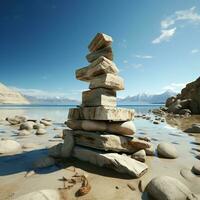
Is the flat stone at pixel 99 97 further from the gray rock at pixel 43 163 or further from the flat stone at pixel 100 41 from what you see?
the gray rock at pixel 43 163

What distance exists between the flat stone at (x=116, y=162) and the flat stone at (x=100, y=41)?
4.01 meters

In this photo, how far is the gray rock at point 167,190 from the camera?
130 inches

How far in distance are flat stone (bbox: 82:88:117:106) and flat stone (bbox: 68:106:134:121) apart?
0.27m

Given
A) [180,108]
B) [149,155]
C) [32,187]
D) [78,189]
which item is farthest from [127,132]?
[180,108]

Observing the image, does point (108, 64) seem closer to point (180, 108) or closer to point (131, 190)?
point (131, 190)

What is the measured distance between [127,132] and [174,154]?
203 centimetres

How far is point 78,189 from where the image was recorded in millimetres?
3713

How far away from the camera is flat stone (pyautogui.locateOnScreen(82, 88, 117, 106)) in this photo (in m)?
5.79

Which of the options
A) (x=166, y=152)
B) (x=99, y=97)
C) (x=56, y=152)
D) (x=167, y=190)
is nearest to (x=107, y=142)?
(x=99, y=97)

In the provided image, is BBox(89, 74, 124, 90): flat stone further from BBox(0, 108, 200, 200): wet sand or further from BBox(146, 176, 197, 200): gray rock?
BBox(146, 176, 197, 200): gray rock

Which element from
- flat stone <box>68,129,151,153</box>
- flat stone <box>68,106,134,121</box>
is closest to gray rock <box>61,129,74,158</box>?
flat stone <box>68,129,151,153</box>

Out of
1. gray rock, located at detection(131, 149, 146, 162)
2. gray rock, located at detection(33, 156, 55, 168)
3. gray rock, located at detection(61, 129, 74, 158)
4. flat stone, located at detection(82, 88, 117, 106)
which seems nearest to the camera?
gray rock, located at detection(33, 156, 55, 168)

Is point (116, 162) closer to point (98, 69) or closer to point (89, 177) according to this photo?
point (89, 177)

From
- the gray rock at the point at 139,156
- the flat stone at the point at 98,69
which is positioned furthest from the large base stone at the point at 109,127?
the flat stone at the point at 98,69
